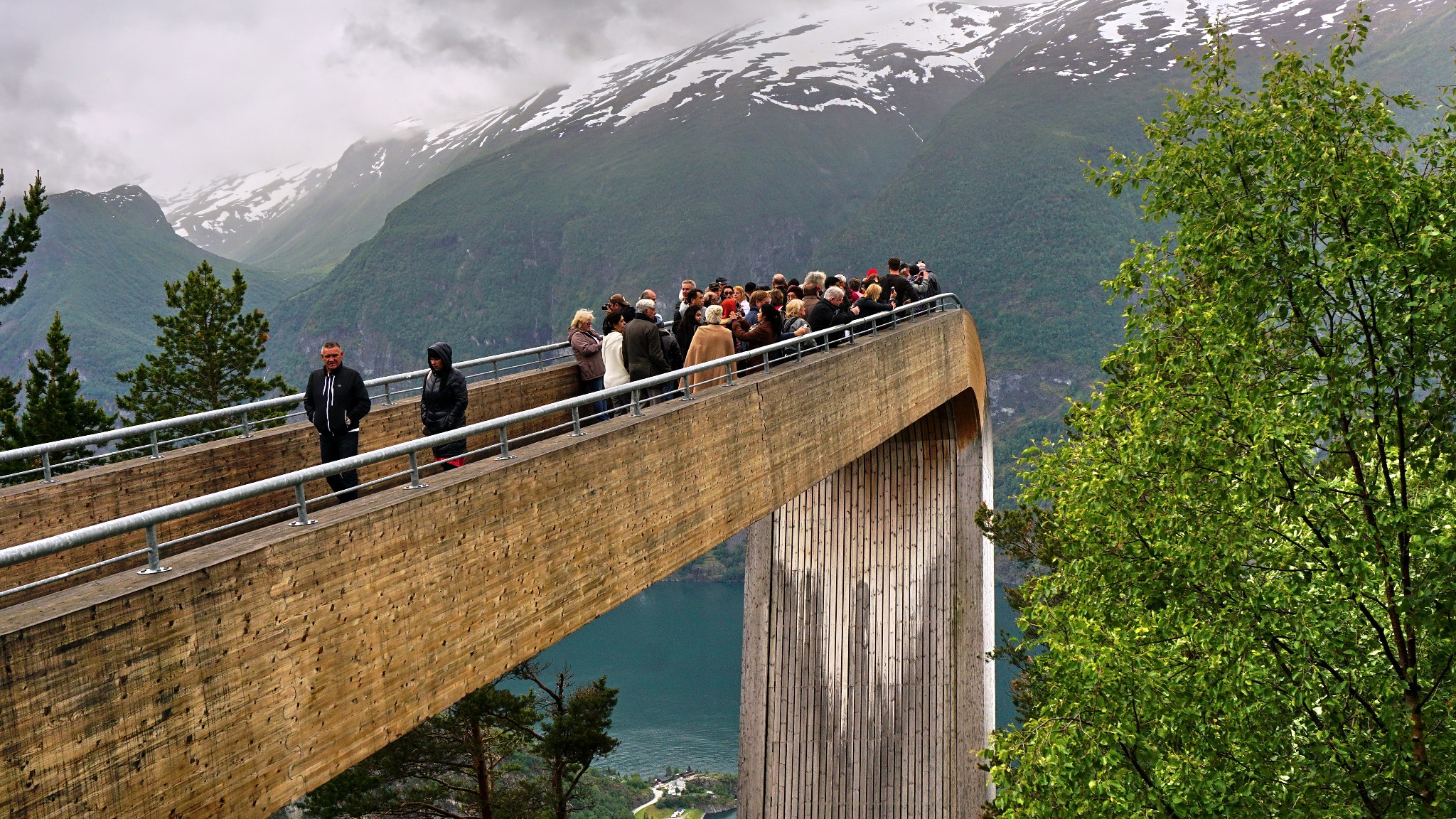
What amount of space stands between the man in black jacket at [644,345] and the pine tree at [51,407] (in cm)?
1527

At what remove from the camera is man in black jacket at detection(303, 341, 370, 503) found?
7.15 metres

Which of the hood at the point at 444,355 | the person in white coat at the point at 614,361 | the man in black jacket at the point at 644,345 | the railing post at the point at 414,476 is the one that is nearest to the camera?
the railing post at the point at 414,476

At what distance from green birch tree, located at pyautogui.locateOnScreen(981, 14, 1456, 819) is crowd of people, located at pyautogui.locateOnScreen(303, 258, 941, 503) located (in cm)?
349

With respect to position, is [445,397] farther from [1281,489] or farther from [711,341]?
[1281,489]

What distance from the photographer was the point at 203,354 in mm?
28594

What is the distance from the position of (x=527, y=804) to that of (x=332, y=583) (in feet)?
61.6

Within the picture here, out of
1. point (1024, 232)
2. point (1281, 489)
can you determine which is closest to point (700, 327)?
point (1281, 489)

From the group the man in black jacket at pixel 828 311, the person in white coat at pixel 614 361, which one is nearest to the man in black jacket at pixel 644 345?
the person in white coat at pixel 614 361

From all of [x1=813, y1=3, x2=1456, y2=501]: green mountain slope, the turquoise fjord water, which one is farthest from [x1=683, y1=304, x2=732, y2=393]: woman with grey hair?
[x1=813, y1=3, x2=1456, y2=501]: green mountain slope

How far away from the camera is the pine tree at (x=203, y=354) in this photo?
91.9 ft

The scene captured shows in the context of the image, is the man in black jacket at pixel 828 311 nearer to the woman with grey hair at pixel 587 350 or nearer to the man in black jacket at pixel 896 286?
the woman with grey hair at pixel 587 350

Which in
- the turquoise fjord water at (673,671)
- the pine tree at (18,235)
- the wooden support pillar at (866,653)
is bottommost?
the turquoise fjord water at (673,671)

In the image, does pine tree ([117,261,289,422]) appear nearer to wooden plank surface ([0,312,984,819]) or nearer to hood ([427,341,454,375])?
hood ([427,341,454,375])

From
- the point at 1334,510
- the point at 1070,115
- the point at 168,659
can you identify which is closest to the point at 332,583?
the point at 168,659
